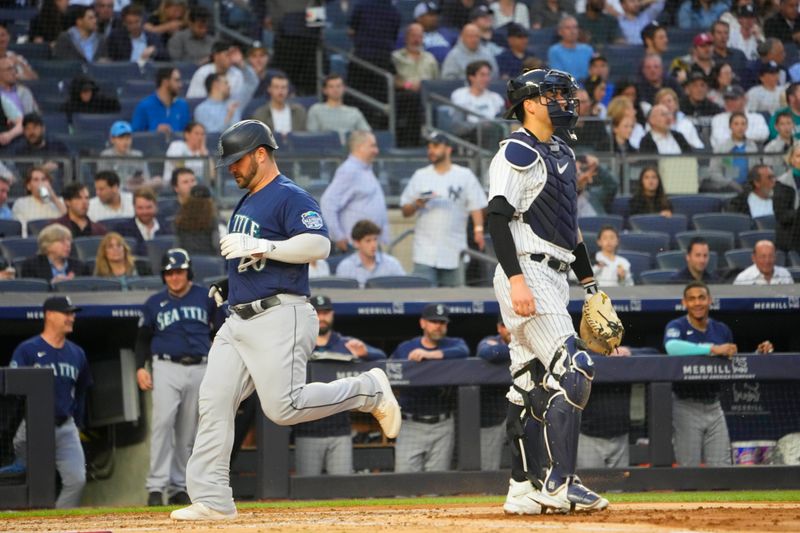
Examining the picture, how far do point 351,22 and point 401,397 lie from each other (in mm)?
6210

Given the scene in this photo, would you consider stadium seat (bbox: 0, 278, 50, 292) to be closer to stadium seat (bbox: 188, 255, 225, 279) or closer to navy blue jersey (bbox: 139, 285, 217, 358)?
navy blue jersey (bbox: 139, 285, 217, 358)

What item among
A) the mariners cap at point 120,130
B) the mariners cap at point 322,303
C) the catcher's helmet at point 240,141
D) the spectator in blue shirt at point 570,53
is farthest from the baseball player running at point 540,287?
the spectator in blue shirt at point 570,53

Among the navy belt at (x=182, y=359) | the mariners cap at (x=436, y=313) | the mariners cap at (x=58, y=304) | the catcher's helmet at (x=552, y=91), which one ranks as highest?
→ the catcher's helmet at (x=552, y=91)

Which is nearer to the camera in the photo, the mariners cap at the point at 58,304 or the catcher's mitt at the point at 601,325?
the catcher's mitt at the point at 601,325

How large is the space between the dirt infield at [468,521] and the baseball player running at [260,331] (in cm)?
27

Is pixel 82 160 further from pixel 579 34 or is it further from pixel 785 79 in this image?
pixel 785 79

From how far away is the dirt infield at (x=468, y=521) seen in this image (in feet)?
15.0

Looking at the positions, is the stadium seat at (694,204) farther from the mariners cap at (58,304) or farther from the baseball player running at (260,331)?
the baseball player running at (260,331)

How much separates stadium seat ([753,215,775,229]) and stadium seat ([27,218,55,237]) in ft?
18.4

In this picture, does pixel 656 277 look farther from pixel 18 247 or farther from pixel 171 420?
pixel 18 247

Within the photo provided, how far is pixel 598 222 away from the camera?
34.0ft

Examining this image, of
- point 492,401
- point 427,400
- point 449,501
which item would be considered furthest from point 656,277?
point 449,501

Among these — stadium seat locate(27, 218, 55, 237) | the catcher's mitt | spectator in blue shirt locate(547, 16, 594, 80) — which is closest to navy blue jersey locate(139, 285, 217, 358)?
stadium seat locate(27, 218, 55, 237)

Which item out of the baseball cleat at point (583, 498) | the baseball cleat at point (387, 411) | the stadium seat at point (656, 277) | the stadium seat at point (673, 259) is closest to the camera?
the baseball cleat at point (583, 498)
